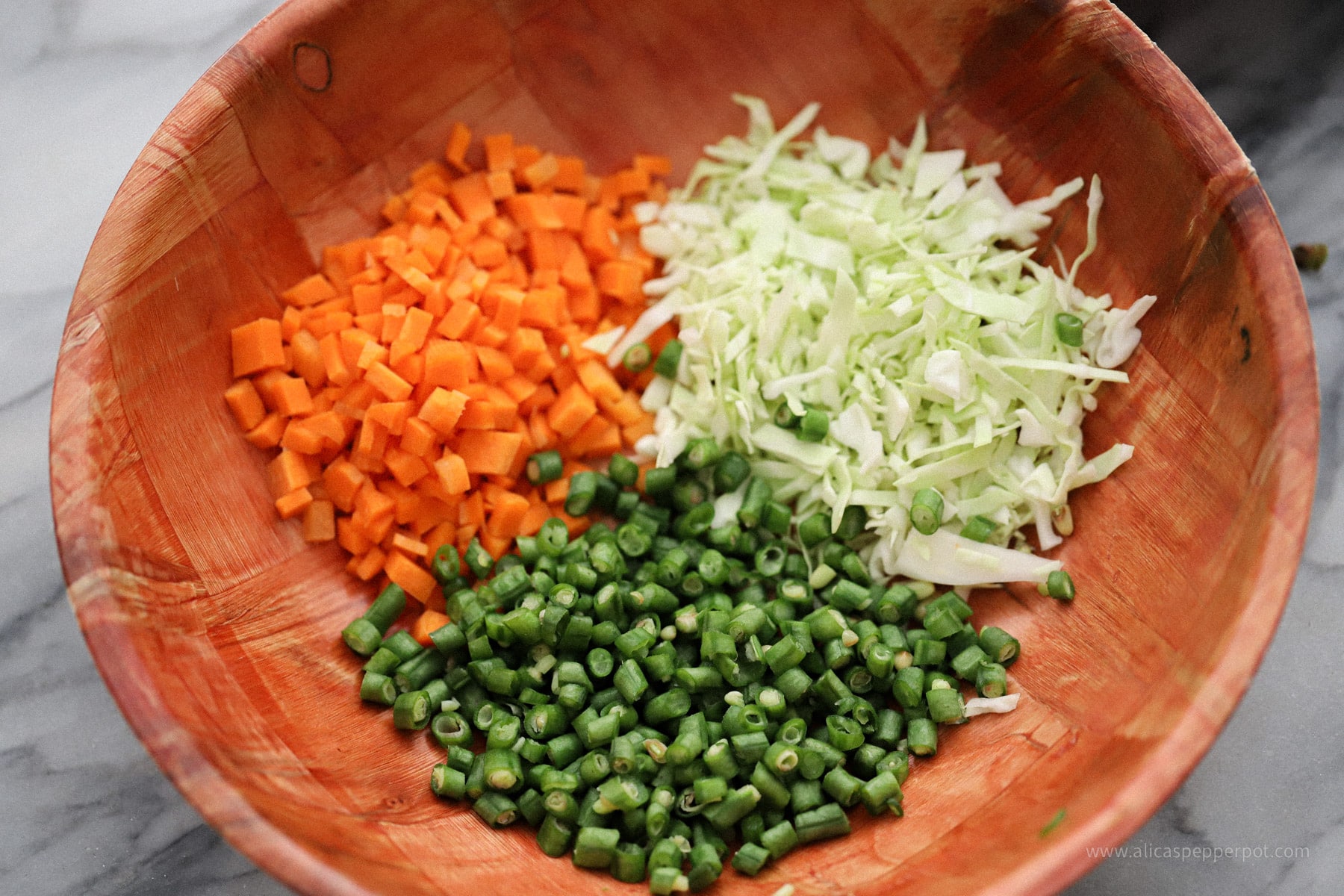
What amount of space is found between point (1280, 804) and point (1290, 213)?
1444 millimetres

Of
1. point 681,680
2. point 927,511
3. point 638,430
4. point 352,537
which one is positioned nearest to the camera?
point 681,680

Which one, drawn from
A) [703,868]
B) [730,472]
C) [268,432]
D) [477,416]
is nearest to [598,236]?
[477,416]

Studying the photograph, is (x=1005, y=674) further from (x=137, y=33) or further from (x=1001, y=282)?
(x=137, y=33)

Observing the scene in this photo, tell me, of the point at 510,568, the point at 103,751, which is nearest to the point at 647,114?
the point at 510,568

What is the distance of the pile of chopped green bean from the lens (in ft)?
6.19

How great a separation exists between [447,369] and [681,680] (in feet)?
2.79

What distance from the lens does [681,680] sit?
2.00m

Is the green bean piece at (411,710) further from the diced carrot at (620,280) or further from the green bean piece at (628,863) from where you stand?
the diced carrot at (620,280)

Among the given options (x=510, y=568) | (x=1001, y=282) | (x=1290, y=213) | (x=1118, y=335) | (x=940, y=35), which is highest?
(x=940, y=35)

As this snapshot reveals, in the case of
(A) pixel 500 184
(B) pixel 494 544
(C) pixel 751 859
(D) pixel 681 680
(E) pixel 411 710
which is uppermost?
(A) pixel 500 184

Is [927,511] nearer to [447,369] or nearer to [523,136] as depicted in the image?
[447,369]

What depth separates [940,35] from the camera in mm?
2352

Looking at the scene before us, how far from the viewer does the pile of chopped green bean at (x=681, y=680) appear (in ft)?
6.19

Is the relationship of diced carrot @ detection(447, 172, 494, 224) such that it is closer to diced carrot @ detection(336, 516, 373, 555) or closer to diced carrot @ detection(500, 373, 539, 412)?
diced carrot @ detection(500, 373, 539, 412)
